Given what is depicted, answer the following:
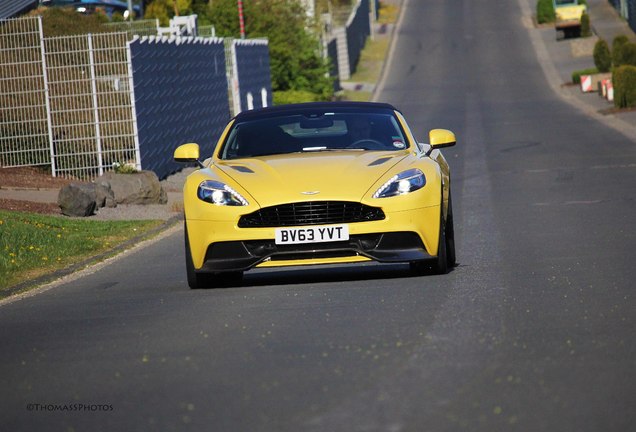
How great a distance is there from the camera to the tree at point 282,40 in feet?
198

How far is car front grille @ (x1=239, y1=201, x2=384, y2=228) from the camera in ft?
35.8

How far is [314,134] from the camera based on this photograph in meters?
12.5

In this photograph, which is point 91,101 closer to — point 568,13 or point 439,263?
point 439,263

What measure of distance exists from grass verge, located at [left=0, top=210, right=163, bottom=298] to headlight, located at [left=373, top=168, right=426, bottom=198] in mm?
3725

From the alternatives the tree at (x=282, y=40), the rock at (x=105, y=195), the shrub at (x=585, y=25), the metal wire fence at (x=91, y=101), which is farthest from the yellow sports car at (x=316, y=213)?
the shrub at (x=585, y=25)

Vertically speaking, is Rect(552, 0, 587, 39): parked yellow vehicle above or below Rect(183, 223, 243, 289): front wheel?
below

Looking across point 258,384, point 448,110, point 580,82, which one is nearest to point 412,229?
point 258,384

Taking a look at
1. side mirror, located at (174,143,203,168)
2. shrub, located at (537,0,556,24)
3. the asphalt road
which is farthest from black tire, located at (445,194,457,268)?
shrub, located at (537,0,556,24)

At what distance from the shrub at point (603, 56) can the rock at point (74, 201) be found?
4499 centimetres

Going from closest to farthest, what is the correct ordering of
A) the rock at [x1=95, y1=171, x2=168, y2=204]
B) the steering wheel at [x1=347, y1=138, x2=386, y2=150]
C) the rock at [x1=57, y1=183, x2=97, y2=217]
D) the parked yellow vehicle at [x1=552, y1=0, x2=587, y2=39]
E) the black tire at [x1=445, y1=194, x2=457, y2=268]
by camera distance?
the black tire at [x1=445, y1=194, x2=457, y2=268] → the steering wheel at [x1=347, y1=138, x2=386, y2=150] → the rock at [x1=57, y1=183, x2=97, y2=217] → the rock at [x1=95, y1=171, x2=168, y2=204] → the parked yellow vehicle at [x1=552, y1=0, x2=587, y2=39]

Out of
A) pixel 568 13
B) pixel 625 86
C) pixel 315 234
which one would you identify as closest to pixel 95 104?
pixel 315 234

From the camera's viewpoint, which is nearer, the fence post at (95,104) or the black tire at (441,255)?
the black tire at (441,255)

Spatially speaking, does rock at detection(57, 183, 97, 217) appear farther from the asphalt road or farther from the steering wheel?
the steering wheel

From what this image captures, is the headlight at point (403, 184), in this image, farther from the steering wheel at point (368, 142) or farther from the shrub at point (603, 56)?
the shrub at point (603, 56)
